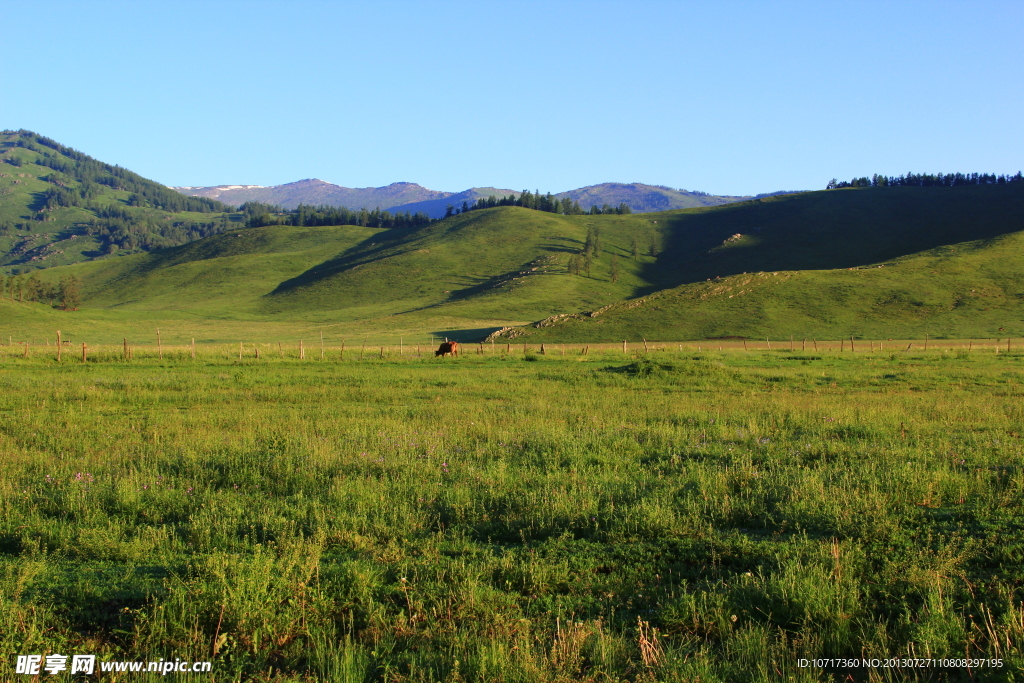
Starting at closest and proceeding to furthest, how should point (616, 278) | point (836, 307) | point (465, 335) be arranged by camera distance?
1. point (836, 307)
2. point (465, 335)
3. point (616, 278)

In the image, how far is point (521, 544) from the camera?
7555 mm

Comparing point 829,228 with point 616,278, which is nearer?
point 616,278

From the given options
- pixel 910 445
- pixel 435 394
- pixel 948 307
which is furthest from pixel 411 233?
pixel 910 445

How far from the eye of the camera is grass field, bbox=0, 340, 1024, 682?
518cm

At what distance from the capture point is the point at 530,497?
8.66 meters

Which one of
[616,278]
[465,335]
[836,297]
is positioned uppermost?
[616,278]

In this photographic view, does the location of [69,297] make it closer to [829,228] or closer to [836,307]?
[836,307]

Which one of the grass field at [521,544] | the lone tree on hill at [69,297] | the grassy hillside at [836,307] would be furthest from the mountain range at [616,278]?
the grass field at [521,544]

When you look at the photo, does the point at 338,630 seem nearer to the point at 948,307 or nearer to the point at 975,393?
the point at 975,393

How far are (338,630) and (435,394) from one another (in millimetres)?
16928

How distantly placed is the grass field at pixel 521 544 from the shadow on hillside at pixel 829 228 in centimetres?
11094

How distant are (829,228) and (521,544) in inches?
6093

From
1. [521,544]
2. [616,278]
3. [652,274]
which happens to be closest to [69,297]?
[616,278]

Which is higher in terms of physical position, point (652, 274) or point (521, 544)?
point (652, 274)
